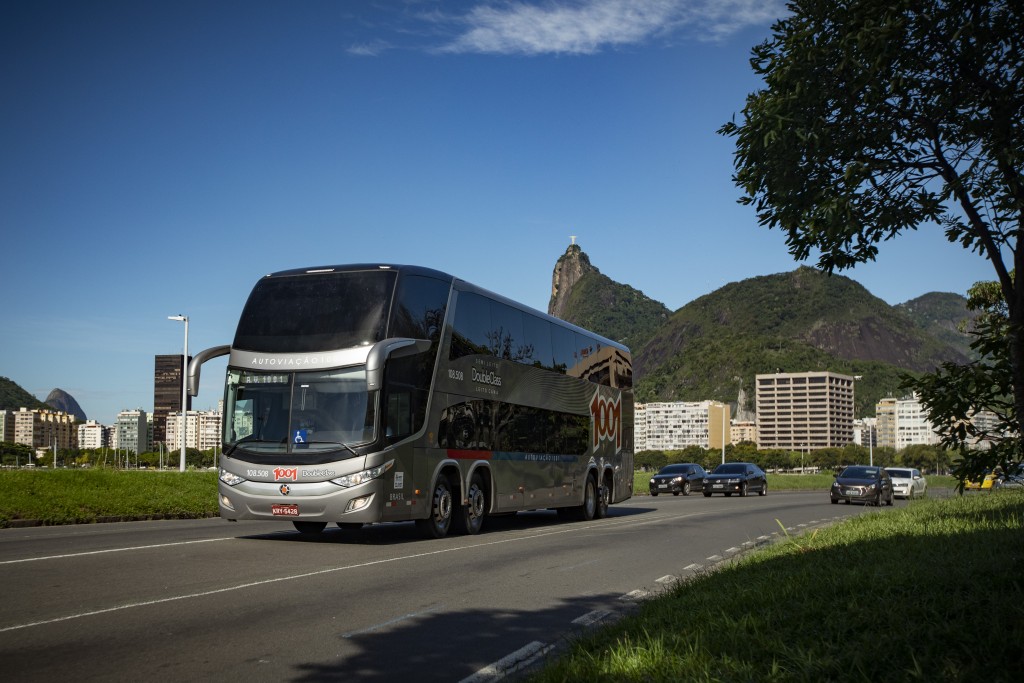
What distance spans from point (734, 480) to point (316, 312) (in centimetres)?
3310

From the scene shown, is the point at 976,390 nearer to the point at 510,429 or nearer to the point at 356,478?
the point at 356,478

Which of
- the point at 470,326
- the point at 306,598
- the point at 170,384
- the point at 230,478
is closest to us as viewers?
the point at 306,598

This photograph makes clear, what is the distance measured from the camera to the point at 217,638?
730 cm

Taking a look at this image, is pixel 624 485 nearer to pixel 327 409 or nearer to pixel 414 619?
pixel 327 409

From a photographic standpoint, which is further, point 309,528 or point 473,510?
point 473,510

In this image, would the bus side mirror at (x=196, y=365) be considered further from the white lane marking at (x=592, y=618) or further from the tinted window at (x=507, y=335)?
the white lane marking at (x=592, y=618)

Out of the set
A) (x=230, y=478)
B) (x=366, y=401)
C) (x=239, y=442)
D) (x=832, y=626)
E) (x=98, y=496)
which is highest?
(x=366, y=401)

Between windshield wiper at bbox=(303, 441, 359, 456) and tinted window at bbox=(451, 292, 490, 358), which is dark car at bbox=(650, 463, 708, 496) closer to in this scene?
tinted window at bbox=(451, 292, 490, 358)

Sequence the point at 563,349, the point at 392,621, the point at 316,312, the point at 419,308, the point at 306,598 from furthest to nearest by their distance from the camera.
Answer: the point at 563,349
the point at 419,308
the point at 316,312
the point at 306,598
the point at 392,621

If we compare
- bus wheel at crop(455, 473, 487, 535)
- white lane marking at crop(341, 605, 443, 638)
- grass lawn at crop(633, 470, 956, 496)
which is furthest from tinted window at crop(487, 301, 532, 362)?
→ grass lawn at crop(633, 470, 956, 496)

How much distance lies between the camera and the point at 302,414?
48.5ft

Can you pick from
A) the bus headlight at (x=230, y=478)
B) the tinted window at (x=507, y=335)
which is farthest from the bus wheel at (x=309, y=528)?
the tinted window at (x=507, y=335)

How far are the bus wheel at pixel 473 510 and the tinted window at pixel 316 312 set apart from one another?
409cm

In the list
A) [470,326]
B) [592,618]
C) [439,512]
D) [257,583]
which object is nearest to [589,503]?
Answer: [439,512]
